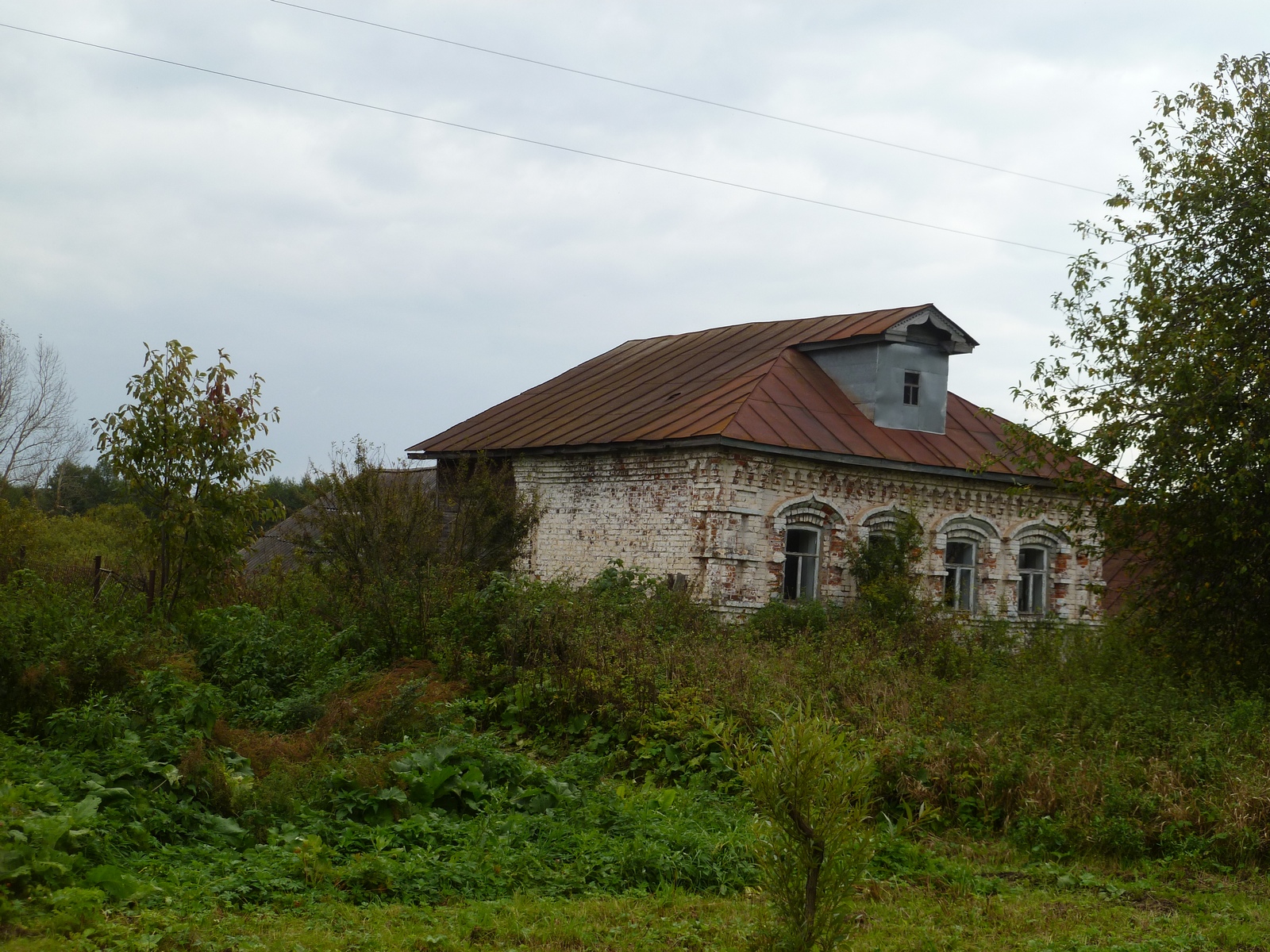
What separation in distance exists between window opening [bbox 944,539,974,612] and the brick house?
40mm

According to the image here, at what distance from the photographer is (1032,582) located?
21.5 metres

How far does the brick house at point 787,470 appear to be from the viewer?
57.2 ft

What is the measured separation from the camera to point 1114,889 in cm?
748

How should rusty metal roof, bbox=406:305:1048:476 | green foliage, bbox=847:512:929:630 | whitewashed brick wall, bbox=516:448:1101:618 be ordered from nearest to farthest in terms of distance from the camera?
1. whitewashed brick wall, bbox=516:448:1101:618
2. green foliage, bbox=847:512:929:630
3. rusty metal roof, bbox=406:305:1048:476

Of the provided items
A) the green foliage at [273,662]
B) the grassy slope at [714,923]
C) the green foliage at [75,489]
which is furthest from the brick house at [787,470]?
the green foliage at [75,489]

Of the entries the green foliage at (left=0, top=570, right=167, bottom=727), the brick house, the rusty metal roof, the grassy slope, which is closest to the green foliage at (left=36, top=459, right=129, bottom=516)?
the rusty metal roof

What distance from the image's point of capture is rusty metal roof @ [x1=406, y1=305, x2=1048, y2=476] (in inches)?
709

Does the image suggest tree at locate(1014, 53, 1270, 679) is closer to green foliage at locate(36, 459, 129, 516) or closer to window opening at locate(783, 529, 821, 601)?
window opening at locate(783, 529, 821, 601)

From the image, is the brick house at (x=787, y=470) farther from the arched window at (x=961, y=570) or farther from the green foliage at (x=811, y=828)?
the green foliage at (x=811, y=828)

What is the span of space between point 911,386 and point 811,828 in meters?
16.5

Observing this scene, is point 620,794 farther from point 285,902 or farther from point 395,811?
point 285,902

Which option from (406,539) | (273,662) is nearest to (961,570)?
(406,539)

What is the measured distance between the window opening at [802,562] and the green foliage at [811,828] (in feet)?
43.6

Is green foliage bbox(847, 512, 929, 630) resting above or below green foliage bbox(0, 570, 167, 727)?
above
